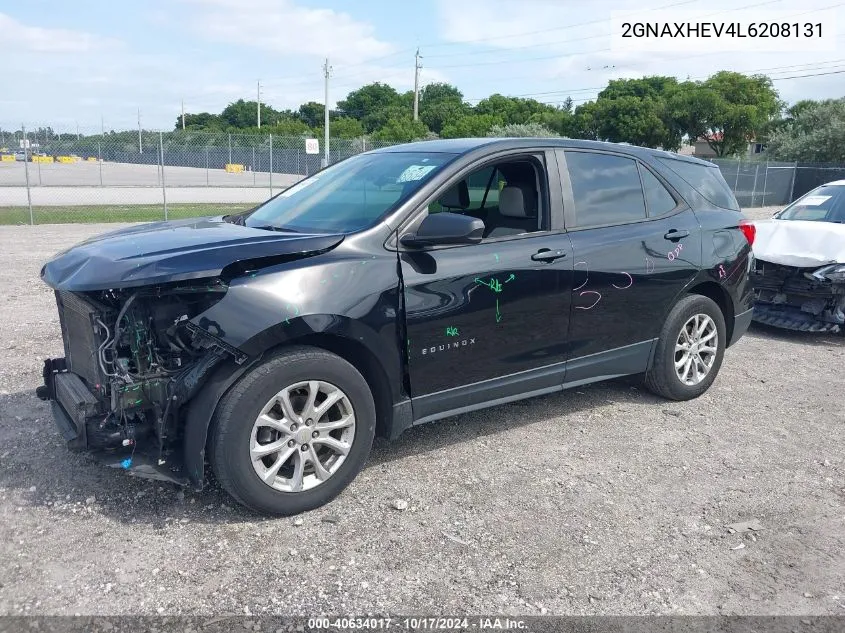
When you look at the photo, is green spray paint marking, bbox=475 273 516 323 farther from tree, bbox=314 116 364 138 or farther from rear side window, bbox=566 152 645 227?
tree, bbox=314 116 364 138

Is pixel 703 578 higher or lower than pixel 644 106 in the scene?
lower

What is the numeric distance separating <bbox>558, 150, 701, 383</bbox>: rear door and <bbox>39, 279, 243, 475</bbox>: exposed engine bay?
90.7 inches

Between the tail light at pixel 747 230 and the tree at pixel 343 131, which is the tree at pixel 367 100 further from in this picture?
the tail light at pixel 747 230

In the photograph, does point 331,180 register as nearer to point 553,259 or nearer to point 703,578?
point 553,259

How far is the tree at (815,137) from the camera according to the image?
35781 millimetres

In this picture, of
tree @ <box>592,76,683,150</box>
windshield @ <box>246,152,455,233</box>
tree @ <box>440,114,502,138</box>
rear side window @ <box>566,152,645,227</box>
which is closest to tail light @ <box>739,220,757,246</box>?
rear side window @ <box>566,152,645,227</box>

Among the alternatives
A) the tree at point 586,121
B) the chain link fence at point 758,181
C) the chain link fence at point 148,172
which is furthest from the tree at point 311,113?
the chain link fence at point 758,181

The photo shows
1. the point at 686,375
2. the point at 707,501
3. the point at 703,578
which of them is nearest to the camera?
the point at 703,578

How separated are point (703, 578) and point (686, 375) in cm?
241

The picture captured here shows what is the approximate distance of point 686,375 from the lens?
5406 millimetres

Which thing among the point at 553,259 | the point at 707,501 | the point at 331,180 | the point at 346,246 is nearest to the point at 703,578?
the point at 707,501

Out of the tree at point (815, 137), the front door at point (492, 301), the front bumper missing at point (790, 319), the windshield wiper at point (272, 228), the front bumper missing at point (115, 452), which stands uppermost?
the tree at point (815, 137)

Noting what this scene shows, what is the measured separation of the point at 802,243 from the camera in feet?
24.8

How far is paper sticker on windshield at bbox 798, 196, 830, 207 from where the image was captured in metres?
8.41
